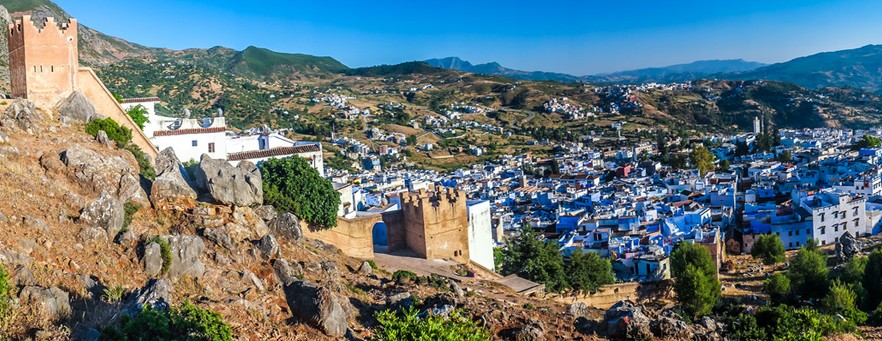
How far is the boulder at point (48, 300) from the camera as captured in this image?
9781 mm

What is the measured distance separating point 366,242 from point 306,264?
15.5 feet

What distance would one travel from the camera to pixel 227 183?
16109 millimetres

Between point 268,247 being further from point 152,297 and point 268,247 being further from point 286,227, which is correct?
point 152,297

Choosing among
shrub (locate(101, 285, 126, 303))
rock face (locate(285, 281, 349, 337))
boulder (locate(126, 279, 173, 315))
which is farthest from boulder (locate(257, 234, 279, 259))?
shrub (locate(101, 285, 126, 303))

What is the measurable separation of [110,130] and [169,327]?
8912mm

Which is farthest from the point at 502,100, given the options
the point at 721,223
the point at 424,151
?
the point at 721,223

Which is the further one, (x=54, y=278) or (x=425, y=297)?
(x=425, y=297)

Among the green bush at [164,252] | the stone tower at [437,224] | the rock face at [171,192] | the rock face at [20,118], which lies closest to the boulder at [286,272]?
the green bush at [164,252]

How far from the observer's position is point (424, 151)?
79.7m

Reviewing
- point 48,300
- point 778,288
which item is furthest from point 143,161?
point 778,288

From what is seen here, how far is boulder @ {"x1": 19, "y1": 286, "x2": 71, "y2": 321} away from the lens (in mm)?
9781

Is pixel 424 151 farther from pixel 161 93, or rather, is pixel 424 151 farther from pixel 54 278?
pixel 54 278

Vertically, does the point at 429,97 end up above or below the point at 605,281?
above

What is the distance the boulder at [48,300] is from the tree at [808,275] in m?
25.2
